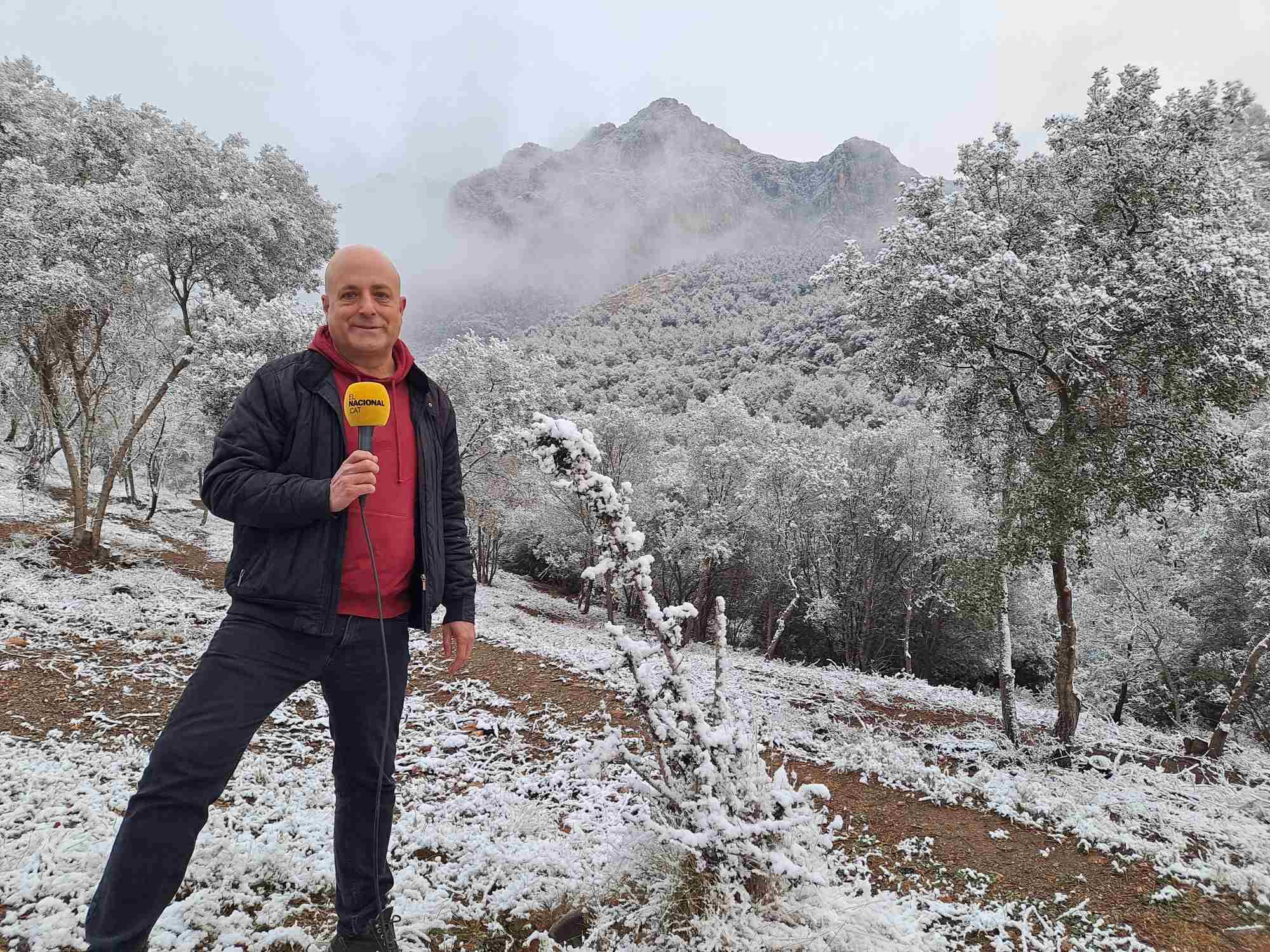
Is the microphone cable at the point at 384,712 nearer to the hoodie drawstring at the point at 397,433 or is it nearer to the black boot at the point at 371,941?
the black boot at the point at 371,941

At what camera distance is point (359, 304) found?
2.44 m

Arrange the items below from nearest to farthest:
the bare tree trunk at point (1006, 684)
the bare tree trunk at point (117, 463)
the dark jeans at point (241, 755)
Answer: the dark jeans at point (241, 755), the bare tree trunk at point (1006, 684), the bare tree trunk at point (117, 463)

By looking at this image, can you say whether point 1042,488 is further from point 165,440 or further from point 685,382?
point 685,382

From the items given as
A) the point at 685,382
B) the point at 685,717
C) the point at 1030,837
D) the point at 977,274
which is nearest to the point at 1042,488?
the point at 977,274

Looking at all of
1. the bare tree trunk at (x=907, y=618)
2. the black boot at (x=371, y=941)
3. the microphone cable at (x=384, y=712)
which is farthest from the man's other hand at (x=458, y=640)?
the bare tree trunk at (x=907, y=618)

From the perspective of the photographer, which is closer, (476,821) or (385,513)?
(385,513)

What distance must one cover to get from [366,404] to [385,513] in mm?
458

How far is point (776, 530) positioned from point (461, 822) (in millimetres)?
19424

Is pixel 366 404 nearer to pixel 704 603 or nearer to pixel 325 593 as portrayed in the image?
pixel 325 593

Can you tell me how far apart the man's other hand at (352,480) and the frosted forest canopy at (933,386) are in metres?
1.13

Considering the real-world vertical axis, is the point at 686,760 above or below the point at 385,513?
below

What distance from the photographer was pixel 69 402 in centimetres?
1628

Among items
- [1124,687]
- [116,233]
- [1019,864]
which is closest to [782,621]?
[1019,864]

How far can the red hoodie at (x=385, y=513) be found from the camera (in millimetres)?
2396
